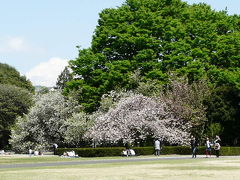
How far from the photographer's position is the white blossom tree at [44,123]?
2702 inches

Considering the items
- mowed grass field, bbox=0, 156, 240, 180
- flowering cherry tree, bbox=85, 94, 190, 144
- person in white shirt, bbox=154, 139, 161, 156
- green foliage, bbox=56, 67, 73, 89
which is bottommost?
mowed grass field, bbox=0, 156, 240, 180

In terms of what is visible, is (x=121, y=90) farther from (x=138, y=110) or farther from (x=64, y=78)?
(x=64, y=78)

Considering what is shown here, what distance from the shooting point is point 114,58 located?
68.2 metres

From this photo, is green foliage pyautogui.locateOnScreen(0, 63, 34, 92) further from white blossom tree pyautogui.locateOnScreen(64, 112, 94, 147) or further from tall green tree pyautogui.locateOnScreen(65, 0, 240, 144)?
white blossom tree pyautogui.locateOnScreen(64, 112, 94, 147)

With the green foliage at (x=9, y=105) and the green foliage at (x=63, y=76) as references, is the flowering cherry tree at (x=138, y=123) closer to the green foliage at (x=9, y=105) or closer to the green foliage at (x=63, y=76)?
the green foliage at (x=9, y=105)

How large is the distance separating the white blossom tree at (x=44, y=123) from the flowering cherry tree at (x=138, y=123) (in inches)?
320

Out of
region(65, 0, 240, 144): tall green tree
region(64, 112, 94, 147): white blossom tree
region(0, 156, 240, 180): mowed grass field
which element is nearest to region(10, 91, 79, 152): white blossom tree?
region(65, 0, 240, 144): tall green tree

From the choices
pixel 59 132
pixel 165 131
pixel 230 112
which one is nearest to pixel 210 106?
pixel 230 112

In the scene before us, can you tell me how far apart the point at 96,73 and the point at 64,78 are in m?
75.6

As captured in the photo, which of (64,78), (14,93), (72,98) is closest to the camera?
(72,98)

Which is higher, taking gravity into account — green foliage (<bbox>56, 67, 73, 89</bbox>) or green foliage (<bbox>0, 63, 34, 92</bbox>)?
green foliage (<bbox>56, 67, 73, 89</bbox>)

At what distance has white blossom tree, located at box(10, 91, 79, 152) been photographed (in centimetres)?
6862

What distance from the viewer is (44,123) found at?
232 feet

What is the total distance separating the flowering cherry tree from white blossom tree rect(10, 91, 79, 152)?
26.7 feet
